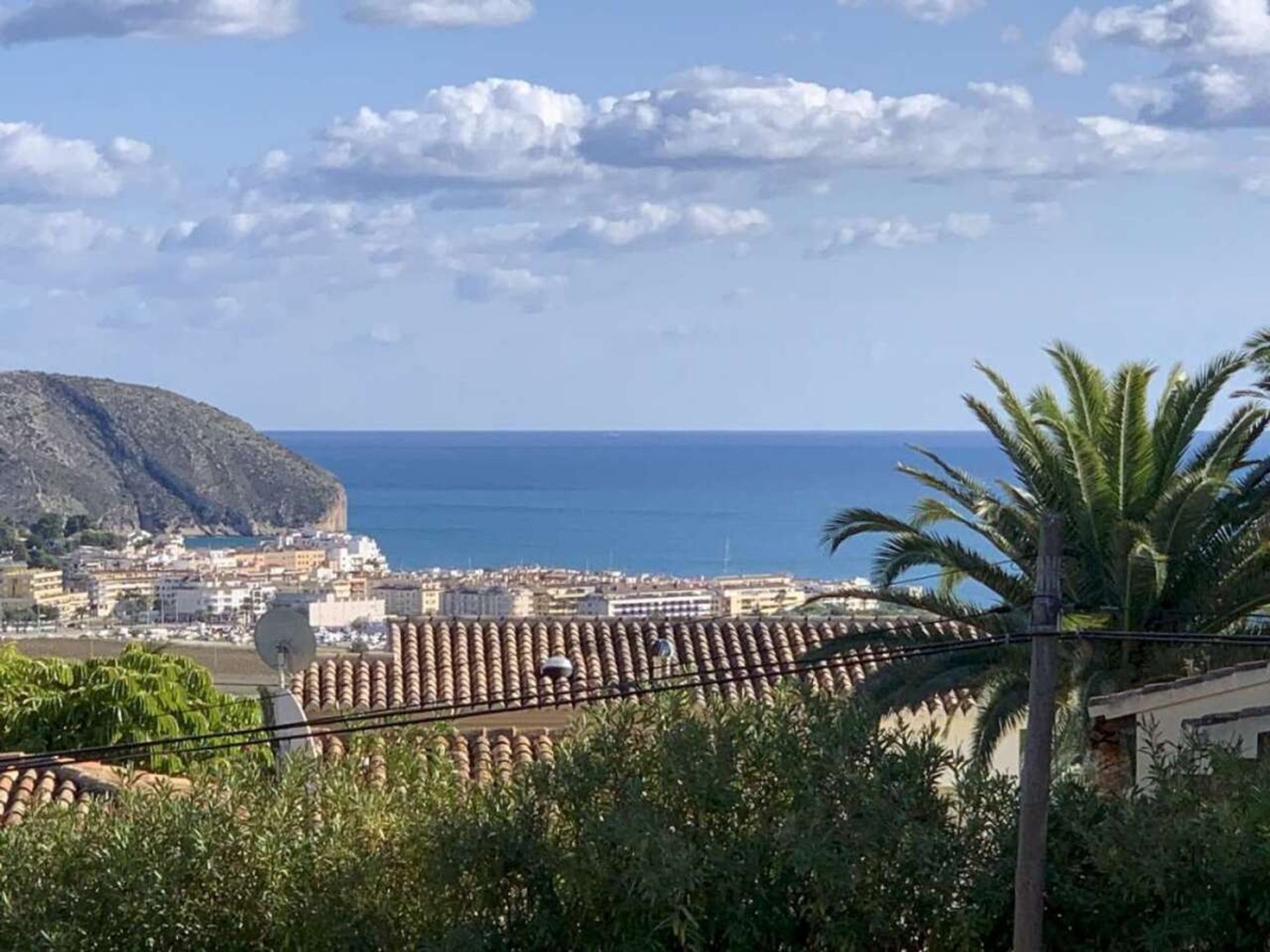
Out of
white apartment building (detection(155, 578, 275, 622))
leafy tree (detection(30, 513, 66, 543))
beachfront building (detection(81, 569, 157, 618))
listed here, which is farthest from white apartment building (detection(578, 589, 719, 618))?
leafy tree (detection(30, 513, 66, 543))

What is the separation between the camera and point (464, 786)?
43.5 feet

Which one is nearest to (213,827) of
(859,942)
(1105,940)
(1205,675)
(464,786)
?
(464,786)

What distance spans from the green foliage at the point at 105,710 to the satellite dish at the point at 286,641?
374cm

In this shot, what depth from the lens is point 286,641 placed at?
18.2 meters

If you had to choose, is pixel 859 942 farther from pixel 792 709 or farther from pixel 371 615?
pixel 371 615

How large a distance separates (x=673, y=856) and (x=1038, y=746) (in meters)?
2.01

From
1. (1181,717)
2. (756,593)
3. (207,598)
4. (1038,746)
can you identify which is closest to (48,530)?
(207,598)

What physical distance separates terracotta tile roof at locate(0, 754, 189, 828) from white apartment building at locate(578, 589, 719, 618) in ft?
146

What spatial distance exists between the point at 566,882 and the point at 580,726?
1205 millimetres

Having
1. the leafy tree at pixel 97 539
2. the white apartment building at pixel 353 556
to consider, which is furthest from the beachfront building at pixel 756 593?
the leafy tree at pixel 97 539

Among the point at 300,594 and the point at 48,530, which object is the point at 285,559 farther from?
the point at 300,594

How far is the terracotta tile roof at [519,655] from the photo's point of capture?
90.5 feet

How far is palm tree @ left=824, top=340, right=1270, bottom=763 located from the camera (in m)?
17.7

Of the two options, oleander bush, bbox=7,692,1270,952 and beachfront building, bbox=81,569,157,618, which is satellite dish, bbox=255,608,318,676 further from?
beachfront building, bbox=81,569,157,618
